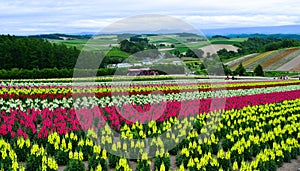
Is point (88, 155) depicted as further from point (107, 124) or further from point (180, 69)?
point (180, 69)

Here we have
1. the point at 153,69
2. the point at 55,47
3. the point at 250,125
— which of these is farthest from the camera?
the point at 55,47

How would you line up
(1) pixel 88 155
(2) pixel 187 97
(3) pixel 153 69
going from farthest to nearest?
(3) pixel 153 69, (2) pixel 187 97, (1) pixel 88 155

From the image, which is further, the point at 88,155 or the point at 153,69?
the point at 153,69

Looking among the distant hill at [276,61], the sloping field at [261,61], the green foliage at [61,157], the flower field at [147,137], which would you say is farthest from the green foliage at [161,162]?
the sloping field at [261,61]

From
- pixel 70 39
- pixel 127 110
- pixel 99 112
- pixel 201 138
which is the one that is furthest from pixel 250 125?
pixel 70 39

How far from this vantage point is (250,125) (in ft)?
38.8

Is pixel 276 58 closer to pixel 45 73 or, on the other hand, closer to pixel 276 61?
pixel 276 61

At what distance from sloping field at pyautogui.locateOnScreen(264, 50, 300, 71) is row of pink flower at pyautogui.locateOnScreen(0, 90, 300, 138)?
5429 cm

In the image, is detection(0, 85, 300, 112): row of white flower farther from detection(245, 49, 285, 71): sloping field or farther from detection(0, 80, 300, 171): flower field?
detection(245, 49, 285, 71): sloping field

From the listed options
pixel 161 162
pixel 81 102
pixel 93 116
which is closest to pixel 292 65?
pixel 81 102

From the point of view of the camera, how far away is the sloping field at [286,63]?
222ft

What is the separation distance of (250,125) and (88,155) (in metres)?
5.66

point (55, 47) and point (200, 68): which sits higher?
point (55, 47)

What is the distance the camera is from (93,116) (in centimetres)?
1229
